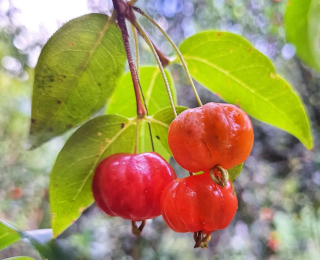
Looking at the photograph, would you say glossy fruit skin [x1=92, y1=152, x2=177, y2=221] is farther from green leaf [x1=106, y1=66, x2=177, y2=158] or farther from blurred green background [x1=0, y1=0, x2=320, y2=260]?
blurred green background [x1=0, y1=0, x2=320, y2=260]

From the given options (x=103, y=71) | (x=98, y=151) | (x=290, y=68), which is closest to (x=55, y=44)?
(x=103, y=71)

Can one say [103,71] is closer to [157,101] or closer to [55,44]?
[55,44]

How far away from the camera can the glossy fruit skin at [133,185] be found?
1.65 ft

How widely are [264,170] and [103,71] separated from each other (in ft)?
7.73

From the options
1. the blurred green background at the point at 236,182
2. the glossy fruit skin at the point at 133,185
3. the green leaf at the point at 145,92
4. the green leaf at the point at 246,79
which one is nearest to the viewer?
the glossy fruit skin at the point at 133,185

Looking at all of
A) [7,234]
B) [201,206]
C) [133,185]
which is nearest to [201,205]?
[201,206]

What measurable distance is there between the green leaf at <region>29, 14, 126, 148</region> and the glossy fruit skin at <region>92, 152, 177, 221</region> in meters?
0.12

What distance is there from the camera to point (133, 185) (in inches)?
19.9

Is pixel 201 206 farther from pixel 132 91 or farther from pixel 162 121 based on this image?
pixel 132 91

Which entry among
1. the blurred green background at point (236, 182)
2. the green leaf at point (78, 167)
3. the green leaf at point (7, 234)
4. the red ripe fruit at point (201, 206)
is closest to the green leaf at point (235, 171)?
the red ripe fruit at point (201, 206)

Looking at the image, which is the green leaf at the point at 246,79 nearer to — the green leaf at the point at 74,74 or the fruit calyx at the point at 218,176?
the green leaf at the point at 74,74

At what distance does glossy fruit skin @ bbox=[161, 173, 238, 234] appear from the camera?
43cm

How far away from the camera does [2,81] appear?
112 inches

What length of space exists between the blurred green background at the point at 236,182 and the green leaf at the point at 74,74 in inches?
70.8
